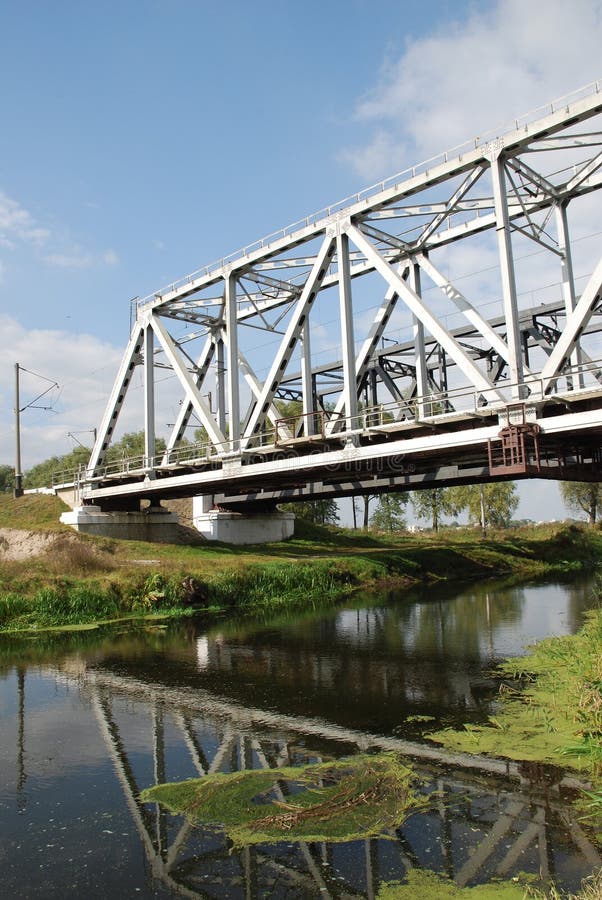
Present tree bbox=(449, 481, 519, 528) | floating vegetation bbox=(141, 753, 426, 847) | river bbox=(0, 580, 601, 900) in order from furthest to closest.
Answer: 1. tree bbox=(449, 481, 519, 528)
2. floating vegetation bbox=(141, 753, 426, 847)
3. river bbox=(0, 580, 601, 900)

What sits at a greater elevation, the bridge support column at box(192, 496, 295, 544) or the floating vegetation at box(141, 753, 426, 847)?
the bridge support column at box(192, 496, 295, 544)

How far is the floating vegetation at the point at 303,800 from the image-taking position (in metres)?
8.05

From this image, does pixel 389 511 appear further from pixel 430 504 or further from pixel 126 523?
pixel 126 523

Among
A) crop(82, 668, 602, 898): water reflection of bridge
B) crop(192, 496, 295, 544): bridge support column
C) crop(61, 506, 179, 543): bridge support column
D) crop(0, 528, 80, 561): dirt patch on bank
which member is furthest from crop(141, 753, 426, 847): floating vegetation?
crop(192, 496, 295, 544): bridge support column

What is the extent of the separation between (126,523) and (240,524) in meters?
Result: 7.70

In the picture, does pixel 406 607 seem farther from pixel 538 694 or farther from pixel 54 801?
pixel 54 801

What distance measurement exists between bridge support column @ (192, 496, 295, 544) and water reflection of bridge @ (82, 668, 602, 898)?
35.3 m

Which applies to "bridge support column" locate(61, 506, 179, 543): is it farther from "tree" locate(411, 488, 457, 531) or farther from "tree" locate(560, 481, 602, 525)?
"tree" locate(560, 481, 602, 525)

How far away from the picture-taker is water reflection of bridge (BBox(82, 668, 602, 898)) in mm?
7027

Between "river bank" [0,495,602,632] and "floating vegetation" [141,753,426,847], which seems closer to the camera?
"floating vegetation" [141,753,426,847]

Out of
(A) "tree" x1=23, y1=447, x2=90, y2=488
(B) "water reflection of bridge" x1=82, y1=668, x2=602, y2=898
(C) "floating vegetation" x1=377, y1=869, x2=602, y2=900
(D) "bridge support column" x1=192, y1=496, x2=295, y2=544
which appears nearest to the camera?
(C) "floating vegetation" x1=377, y1=869, x2=602, y2=900

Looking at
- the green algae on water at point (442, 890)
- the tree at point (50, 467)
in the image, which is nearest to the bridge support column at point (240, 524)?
the green algae on water at point (442, 890)

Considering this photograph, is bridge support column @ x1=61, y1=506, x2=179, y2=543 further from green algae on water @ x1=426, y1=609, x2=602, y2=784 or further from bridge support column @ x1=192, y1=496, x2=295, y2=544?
green algae on water @ x1=426, y1=609, x2=602, y2=784

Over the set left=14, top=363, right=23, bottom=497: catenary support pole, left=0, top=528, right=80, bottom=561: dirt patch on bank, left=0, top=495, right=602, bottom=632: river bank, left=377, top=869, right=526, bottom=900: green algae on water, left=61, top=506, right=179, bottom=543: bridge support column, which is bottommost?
left=377, top=869, right=526, bottom=900: green algae on water
